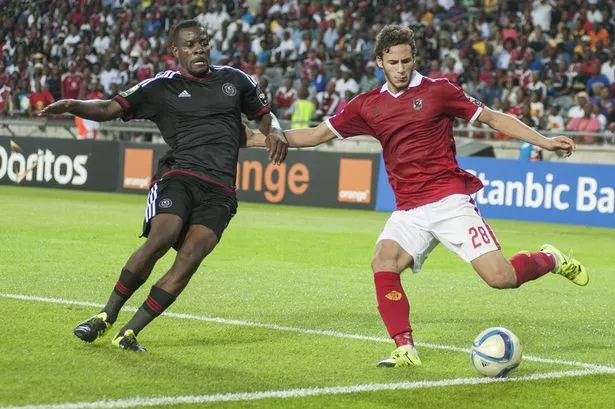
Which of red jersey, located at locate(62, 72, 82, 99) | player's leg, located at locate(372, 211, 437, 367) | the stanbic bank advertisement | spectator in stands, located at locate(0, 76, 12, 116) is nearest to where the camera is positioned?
player's leg, located at locate(372, 211, 437, 367)

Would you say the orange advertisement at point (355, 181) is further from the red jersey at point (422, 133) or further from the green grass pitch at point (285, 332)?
the red jersey at point (422, 133)

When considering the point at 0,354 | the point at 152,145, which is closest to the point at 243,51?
the point at 152,145

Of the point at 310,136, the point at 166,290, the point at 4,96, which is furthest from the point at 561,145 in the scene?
the point at 4,96

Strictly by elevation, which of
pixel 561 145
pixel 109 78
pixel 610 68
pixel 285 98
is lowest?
pixel 285 98

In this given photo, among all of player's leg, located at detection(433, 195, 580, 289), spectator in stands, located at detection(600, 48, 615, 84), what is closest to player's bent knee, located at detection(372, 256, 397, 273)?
player's leg, located at detection(433, 195, 580, 289)

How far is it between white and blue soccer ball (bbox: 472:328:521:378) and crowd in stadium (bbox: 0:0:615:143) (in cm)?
1647

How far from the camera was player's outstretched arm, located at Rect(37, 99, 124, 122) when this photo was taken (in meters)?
7.75

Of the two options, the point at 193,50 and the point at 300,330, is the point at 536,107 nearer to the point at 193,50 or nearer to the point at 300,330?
the point at 300,330

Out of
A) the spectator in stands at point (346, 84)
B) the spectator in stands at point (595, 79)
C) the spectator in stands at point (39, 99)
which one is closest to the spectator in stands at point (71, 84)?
the spectator in stands at point (39, 99)

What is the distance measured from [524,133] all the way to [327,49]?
72.9 ft

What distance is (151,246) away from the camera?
25.0 feet

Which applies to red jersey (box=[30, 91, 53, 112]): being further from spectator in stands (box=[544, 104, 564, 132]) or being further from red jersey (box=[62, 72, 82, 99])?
spectator in stands (box=[544, 104, 564, 132])

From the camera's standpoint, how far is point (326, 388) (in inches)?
258

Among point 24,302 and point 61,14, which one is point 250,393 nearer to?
point 24,302
